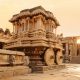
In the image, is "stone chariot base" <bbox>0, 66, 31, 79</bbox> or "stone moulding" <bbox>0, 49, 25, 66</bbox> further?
"stone moulding" <bbox>0, 49, 25, 66</bbox>

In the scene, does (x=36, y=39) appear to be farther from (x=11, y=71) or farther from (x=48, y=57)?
(x=11, y=71)

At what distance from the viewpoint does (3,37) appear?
19.0m

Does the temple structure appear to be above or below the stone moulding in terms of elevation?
above

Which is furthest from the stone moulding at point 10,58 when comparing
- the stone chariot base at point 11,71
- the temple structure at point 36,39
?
the temple structure at point 36,39

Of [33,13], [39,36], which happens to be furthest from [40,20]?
[39,36]

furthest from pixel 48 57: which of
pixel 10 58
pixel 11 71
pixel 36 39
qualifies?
pixel 11 71

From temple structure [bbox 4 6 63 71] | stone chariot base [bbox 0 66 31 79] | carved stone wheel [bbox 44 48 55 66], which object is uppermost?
temple structure [bbox 4 6 63 71]

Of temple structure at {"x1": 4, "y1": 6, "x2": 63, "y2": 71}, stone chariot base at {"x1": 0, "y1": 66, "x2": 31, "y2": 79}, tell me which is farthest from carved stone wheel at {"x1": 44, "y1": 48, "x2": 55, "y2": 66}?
stone chariot base at {"x1": 0, "y1": 66, "x2": 31, "y2": 79}

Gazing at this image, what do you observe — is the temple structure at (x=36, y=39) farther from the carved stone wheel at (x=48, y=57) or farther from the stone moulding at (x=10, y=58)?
the stone moulding at (x=10, y=58)

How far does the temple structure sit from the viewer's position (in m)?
8.30

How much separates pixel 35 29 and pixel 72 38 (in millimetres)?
21669

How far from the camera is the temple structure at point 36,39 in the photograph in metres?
8.30

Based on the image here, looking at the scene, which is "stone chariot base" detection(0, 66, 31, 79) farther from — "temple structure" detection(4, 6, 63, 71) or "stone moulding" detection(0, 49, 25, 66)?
"temple structure" detection(4, 6, 63, 71)

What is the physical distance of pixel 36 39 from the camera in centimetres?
825
